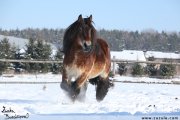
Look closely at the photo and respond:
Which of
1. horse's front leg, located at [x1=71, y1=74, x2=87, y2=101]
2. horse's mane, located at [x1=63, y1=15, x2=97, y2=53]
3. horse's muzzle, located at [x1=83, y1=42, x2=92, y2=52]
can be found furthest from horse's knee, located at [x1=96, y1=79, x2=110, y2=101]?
horse's muzzle, located at [x1=83, y1=42, x2=92, y2=52]

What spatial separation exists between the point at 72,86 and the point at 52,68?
11.3 metres

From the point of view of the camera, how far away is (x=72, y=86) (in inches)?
283

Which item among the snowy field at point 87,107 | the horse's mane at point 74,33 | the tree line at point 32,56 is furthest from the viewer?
the tree line at point 32,56

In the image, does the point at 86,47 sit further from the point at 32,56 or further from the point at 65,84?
the point at 32,56

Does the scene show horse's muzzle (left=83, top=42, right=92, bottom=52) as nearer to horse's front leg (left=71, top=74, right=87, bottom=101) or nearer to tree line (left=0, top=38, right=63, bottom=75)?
horse's front leg (left=71, top=74, right=87, bottom=101)

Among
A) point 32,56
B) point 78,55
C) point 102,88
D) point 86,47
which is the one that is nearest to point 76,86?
point 78,55

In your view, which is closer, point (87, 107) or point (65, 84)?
point (87, 107)

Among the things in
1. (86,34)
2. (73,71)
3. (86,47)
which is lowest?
(73,71)

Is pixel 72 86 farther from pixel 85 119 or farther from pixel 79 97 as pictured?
pixel 85 119

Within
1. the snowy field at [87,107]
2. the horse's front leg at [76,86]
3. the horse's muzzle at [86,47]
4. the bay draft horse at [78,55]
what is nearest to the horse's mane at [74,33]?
the bay draft horse at [78,55]

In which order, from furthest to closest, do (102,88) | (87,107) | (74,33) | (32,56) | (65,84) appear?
(32,56) < (102,88) < (74,33) < (65,84) < (87,107)

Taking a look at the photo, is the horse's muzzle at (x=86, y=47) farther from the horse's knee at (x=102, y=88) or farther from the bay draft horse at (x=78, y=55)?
the horse's knee at (x=102, y=88)

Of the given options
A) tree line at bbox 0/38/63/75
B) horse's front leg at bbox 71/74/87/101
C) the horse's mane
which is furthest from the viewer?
tree line at bbox 0/38/63/75

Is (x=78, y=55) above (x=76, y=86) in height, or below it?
above
